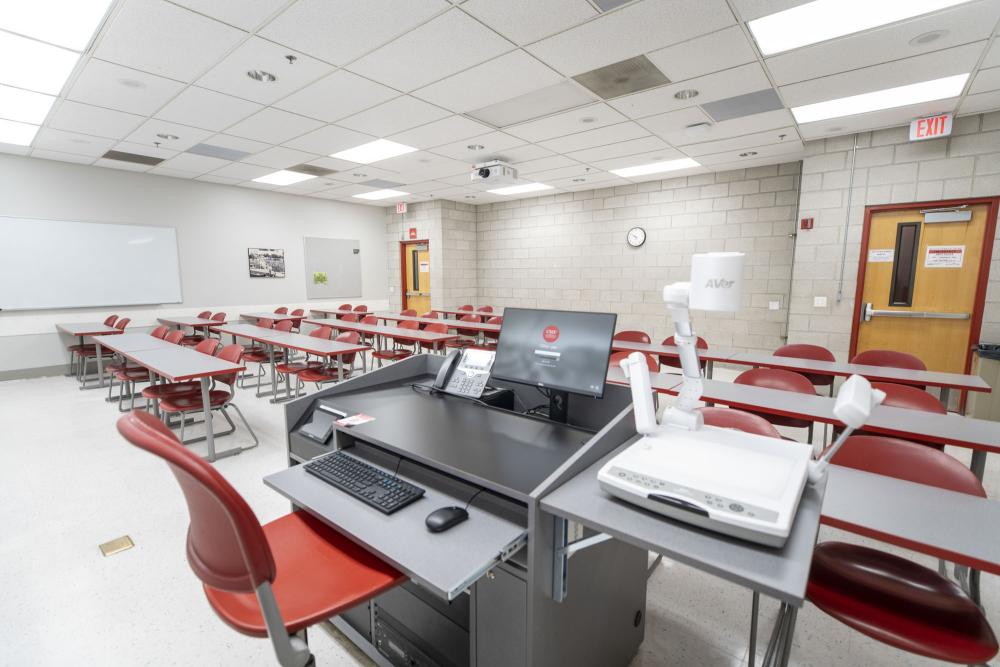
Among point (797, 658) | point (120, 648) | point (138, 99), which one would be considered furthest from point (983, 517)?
point (138, 99)

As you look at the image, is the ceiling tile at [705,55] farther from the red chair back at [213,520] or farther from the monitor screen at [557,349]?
the red chair back at [213,520]

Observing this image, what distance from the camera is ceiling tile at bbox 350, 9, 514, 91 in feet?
8.93

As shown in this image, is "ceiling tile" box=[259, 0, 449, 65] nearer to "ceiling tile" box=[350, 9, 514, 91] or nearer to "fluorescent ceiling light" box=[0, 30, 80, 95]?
"ceiling tile" box=[350, 9, 514, 91]

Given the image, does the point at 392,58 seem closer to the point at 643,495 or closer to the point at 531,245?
the point at 643,495

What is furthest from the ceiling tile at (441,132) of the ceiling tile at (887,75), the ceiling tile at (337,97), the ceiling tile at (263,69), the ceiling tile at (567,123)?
the ceiling tile at (887,75)

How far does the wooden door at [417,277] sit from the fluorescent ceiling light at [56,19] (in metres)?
6.43

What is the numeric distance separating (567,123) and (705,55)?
1503 mm

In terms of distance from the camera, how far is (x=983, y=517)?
1.19m

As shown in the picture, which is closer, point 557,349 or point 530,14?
point 557,349

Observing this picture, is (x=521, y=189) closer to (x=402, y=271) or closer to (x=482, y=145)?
(x=482, y=145)

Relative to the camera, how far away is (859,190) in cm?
475

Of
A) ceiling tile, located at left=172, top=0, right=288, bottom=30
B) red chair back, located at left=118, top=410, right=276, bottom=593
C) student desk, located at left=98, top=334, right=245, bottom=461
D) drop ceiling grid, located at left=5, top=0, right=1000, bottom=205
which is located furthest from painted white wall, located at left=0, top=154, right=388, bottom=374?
red chair back, located at left=118, top=410, right=276, bottom=593

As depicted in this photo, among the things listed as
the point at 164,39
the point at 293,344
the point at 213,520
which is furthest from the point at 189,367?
the point at 213,520

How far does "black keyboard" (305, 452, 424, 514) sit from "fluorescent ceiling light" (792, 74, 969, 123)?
4650mm
